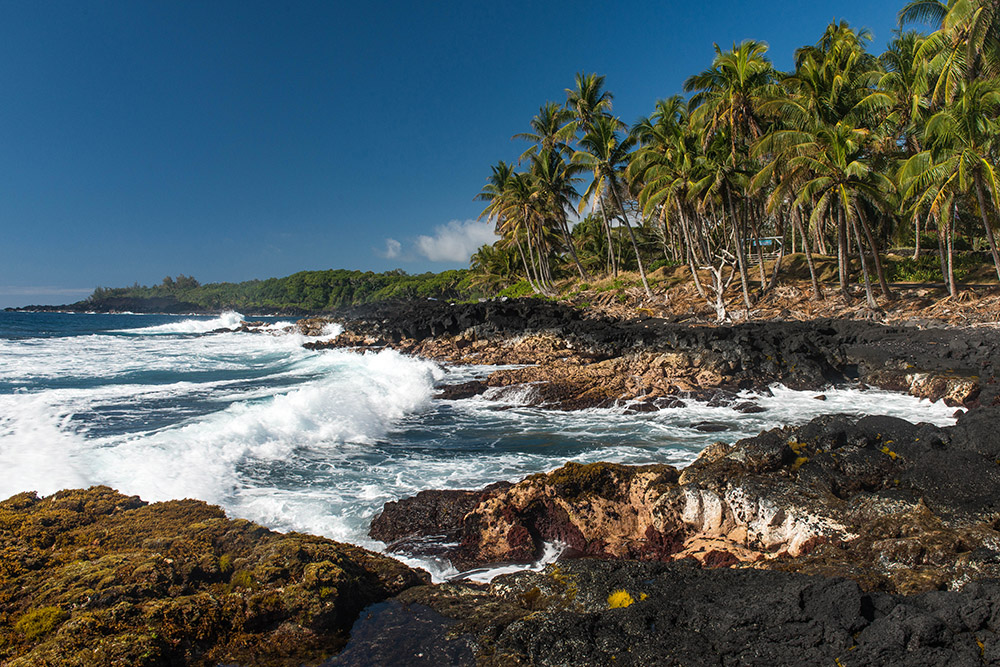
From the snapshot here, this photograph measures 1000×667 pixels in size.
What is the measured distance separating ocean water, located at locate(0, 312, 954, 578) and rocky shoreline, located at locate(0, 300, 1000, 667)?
3.07 ft

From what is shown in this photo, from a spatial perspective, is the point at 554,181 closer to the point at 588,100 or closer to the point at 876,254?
the point at 588,100

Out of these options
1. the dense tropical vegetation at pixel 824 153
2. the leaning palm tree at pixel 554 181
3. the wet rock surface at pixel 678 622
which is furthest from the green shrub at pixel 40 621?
the leaning palm tree at pixel 554 181

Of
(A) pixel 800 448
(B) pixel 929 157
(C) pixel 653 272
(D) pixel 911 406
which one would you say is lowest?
(D) pixel 911 406

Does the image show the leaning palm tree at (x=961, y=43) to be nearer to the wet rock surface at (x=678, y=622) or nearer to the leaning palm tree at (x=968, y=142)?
the leaning palm tree at (x=968, y=142)

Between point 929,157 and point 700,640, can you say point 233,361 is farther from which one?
point 929,157

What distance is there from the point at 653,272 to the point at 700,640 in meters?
33.2

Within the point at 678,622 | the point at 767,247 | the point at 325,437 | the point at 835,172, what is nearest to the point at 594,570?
the point at 678,622

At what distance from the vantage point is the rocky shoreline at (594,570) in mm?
3166

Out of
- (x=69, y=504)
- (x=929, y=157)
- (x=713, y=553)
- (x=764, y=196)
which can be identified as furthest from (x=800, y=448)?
(x=764, y=196)

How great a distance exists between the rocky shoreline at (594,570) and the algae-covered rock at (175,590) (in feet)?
0.05

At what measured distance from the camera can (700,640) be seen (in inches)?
126

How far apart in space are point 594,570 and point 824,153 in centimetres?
2075

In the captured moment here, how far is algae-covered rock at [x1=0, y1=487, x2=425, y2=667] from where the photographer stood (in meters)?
3.40

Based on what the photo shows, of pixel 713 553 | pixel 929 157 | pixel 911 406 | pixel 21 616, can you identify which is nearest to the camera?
pixel 21 616
